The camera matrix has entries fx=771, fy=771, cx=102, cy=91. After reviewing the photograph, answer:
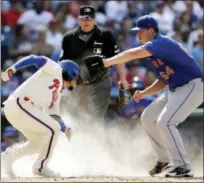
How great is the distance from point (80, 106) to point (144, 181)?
2881mm

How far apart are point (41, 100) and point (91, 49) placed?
2.02 m

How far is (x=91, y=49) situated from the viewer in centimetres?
1001

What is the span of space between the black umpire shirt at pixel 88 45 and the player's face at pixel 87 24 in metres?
0.05

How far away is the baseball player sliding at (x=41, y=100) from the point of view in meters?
8.05

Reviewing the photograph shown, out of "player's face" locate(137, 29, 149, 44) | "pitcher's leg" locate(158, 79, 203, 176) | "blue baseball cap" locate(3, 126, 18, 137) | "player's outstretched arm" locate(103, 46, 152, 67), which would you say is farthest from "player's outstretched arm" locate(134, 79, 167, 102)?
"blue baseball cap" locate(3, 126, 18, 137)

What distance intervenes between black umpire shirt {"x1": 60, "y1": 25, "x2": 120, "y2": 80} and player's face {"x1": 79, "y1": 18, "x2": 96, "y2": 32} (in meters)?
0.05

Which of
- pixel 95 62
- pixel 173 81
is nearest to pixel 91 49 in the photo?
pixel 95 62

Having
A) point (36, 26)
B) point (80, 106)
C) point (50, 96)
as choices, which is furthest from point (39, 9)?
point (50, 96)

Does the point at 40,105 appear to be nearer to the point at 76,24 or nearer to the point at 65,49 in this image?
the point at 65,49

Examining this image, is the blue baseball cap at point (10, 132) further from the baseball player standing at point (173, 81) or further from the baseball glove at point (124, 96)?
the baseball player standing at point (173, 81)

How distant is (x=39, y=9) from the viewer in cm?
1481

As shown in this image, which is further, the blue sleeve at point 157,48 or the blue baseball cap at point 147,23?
the blue baseball cap at point 147,23

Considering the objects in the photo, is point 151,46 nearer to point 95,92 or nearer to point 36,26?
point 95,92

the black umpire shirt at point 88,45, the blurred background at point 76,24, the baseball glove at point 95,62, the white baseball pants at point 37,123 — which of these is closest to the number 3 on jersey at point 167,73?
the baseball glove at point 95,62
